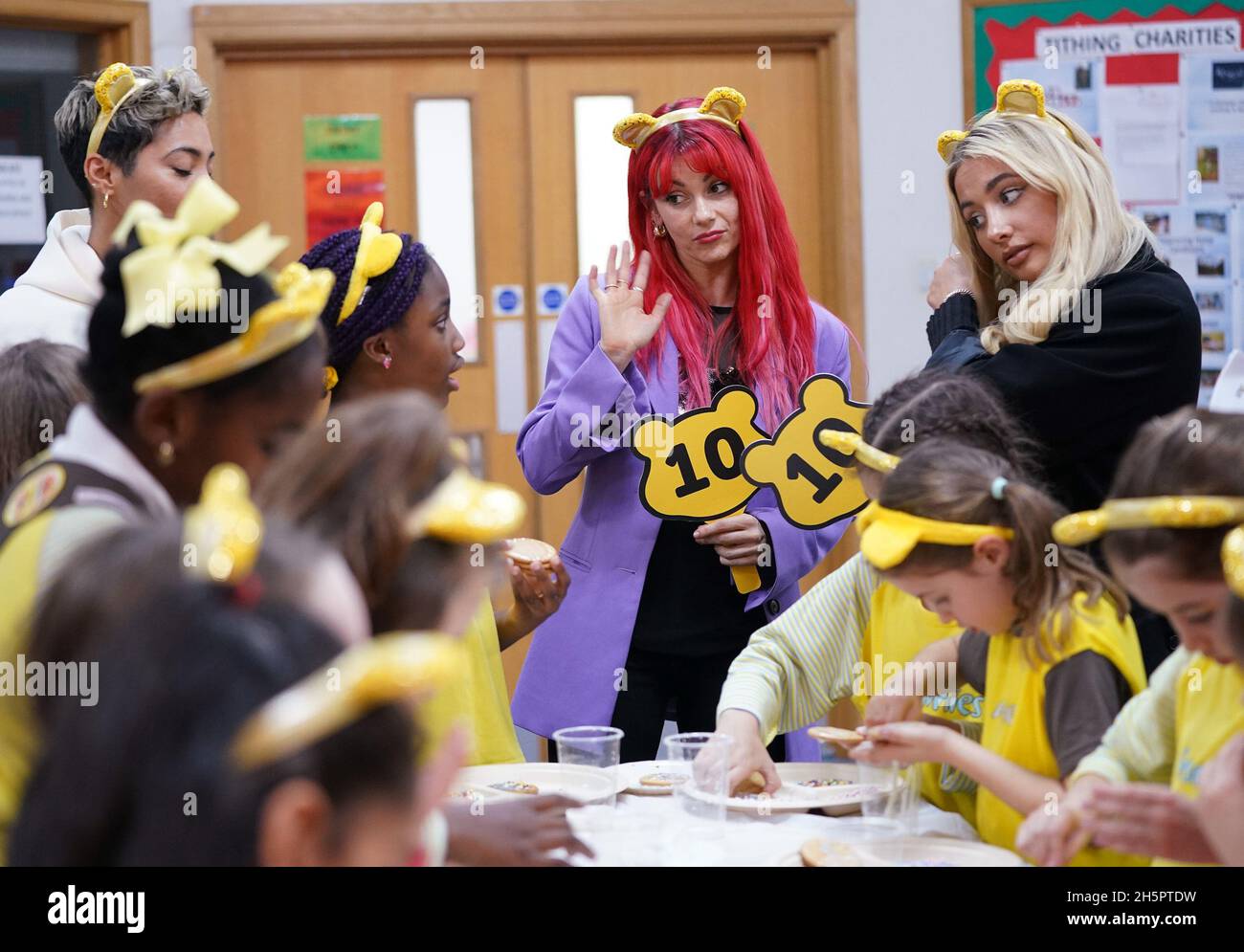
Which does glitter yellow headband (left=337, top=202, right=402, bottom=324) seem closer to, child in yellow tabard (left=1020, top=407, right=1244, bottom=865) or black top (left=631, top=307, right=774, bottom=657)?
black top (left=631, top=307, right=774, bottom=657)

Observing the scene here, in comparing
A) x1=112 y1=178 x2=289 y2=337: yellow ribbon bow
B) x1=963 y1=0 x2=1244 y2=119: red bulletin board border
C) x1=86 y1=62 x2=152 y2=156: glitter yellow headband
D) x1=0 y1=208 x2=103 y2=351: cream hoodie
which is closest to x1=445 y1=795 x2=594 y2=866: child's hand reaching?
x1=112 y1=178 x2=289 y2=337: yellow ribbon bow

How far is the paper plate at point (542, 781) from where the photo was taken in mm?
1904

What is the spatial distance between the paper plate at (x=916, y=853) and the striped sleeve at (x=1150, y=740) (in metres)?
0.13

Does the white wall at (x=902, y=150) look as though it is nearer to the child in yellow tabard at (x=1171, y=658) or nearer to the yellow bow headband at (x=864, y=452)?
the yellow bow headband at (x=864, y=452)

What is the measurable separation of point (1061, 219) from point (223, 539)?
1.71m

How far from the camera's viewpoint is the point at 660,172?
2529 mm

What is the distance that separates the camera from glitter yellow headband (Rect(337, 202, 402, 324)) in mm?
2203

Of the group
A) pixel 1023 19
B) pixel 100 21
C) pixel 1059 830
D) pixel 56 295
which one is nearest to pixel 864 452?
pixel 1059 830

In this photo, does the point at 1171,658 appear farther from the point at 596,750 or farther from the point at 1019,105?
the point at 1019,105

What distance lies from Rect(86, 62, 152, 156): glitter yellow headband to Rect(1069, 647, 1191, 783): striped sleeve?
2.04m

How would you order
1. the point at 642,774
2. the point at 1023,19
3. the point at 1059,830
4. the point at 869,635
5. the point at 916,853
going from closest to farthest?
the point at 1059,830 → the point at 916,853 → the point at 642,774 → the point at 869,635 → the point at 1023,19

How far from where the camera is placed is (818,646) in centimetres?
219
